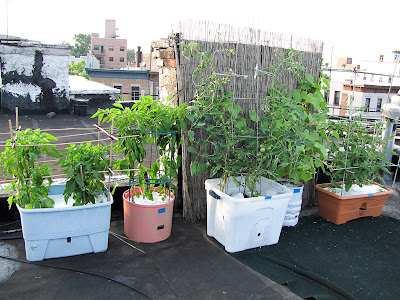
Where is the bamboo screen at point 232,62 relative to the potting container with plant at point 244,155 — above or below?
above

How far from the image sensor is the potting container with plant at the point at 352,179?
395 centimetres

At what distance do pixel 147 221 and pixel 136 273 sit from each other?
0.56 meters

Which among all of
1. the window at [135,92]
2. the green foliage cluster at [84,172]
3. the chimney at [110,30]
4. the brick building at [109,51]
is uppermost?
the chimney at [110,30]

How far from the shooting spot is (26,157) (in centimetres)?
277

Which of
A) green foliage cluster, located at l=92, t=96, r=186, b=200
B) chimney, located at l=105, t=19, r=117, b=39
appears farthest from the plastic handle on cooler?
chimney, located at l=105, t=19, r=117, b=39

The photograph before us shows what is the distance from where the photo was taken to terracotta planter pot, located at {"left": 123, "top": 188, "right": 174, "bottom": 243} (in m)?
3.24

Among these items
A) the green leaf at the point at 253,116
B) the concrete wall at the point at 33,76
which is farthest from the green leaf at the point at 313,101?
the concrete wall at the point at 33,76

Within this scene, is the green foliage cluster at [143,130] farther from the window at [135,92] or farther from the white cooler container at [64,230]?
the window at [135,92]

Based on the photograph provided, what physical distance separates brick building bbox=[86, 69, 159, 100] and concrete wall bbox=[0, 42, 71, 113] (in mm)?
17543

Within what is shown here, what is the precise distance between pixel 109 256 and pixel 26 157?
3.59ft

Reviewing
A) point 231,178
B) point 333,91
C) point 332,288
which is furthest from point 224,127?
point 333,91

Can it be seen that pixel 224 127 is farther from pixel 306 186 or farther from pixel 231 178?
pixel 306 186

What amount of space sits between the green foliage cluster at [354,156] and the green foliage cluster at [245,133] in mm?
498

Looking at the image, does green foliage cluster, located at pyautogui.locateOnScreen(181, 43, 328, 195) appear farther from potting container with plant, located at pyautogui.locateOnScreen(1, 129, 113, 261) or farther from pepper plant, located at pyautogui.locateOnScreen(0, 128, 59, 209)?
pepper plant, located at pyautogui.locateOnScreen(0, 128, 59, 209)
